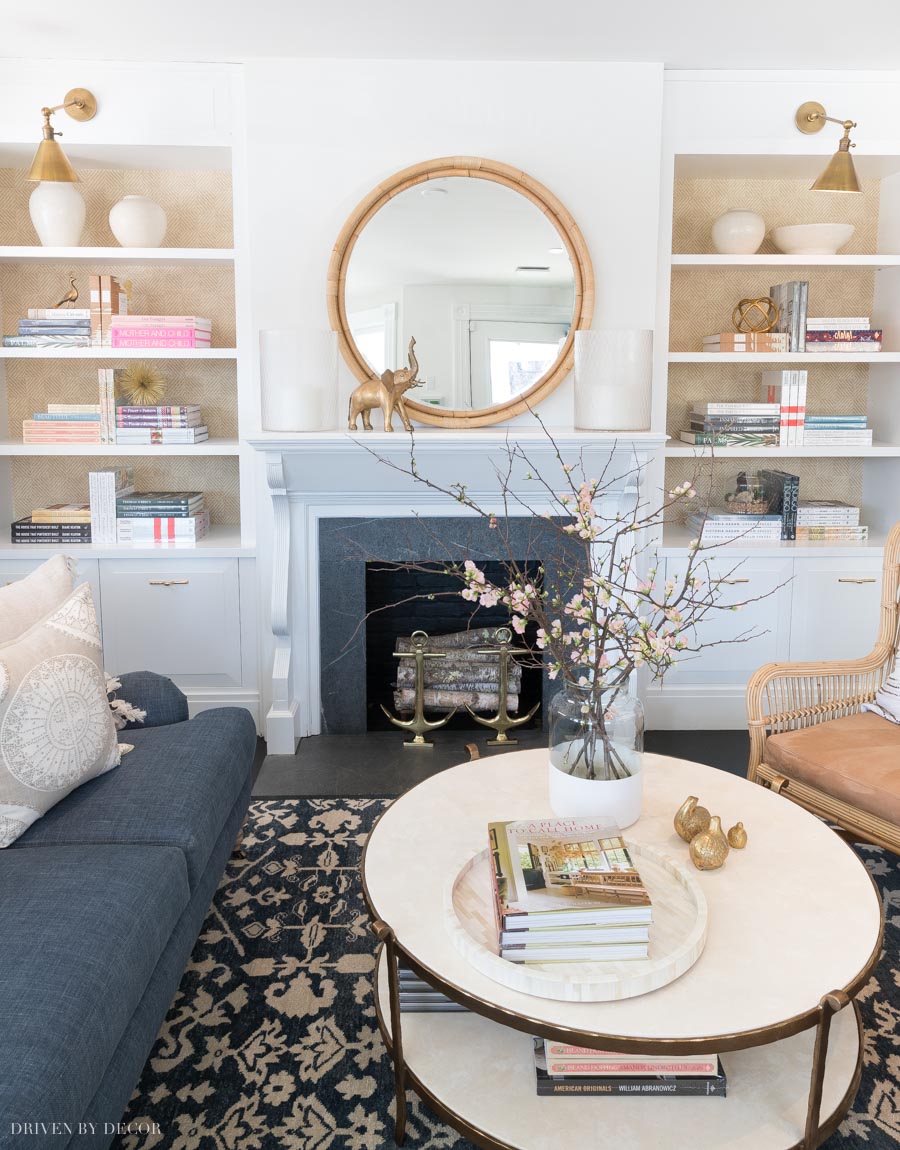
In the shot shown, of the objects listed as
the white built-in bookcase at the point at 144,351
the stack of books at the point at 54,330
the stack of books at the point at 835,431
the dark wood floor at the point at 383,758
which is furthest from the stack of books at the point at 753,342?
the stack of books at the point at 54,330

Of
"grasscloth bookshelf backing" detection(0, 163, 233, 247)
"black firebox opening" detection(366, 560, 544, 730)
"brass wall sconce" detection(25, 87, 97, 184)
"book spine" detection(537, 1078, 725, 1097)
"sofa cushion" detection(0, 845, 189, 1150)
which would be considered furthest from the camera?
"black firebox opening" detection(366, 560, 544, 730)

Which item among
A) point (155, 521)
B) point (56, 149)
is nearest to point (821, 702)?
point (155, 521)

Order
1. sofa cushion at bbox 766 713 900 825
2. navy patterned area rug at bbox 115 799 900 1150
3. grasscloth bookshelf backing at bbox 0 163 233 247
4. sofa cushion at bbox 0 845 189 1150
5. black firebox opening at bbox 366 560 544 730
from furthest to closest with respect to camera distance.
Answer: black firebox opening at bbox 366 560 544 730 < grasscloth bookshelf backing at bbox 0 163 233 247 < sofa cushion at bbox 766 713 900 825 < navy patterned area rug at bbox 115 799 900 1150 < sofa cushion at bbox 0 845 189 1150

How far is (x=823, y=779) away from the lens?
248cm

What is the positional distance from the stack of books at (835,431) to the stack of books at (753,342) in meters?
0.30

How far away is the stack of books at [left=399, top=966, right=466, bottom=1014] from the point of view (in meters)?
1.79

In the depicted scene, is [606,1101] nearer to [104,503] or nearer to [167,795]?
[167,795]

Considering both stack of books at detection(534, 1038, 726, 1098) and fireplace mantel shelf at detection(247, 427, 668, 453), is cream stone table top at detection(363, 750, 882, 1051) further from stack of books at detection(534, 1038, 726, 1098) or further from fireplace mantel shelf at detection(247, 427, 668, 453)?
fireplace mantel shelf at detection(247, 427, 668, 453)

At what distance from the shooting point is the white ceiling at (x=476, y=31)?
280 centimetres

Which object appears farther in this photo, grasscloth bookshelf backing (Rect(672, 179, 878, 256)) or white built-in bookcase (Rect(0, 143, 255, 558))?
grasscloth bookshelf backing (Rect(672, 179, 878, 256))

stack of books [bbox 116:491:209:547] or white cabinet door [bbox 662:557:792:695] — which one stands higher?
stack of books [bbox 116:491:209:547]

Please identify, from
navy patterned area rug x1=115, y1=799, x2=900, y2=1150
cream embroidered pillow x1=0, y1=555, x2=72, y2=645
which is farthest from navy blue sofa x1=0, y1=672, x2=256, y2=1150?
cream embroidered pillow x1=0, y1=555, x2=72, y2=645

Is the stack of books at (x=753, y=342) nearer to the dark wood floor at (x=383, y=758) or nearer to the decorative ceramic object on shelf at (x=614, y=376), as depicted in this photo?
the decorative ceramic object on shelf at (x=614, y=376)

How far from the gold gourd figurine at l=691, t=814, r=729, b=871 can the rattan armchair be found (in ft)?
2.42
